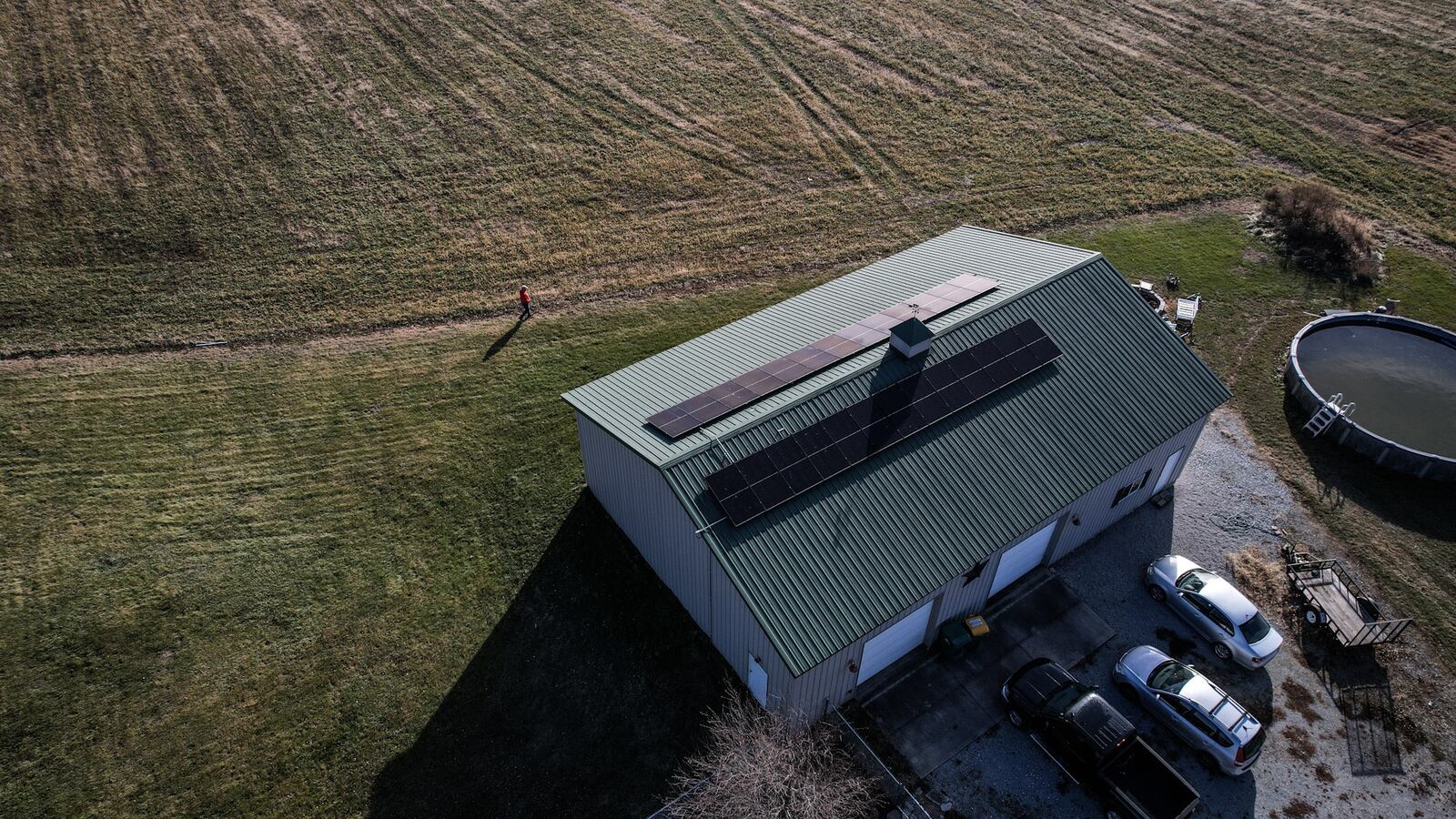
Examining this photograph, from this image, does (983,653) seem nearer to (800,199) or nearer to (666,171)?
(800,199)

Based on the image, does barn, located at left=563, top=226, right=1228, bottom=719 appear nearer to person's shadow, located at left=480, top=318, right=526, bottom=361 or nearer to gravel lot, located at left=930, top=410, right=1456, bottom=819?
gravel lot, located at left=930, top=410, right=1456, bottom=819

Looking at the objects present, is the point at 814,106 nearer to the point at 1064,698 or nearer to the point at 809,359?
the point at 809,359

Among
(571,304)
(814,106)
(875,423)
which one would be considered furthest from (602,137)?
(875,423)

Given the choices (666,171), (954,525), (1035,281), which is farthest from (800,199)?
(954,525)

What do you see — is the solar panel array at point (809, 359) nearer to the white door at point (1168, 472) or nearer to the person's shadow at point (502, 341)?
the white door at point (1168, 472)

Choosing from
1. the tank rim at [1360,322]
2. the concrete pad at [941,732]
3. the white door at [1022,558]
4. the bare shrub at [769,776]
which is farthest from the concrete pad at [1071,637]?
the tank rim at [1360,322]

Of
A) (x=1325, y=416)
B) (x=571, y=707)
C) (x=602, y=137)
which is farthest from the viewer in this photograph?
(x=602, y=137)
